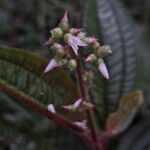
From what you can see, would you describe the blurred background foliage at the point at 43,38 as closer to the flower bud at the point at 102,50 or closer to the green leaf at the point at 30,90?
the green leaf at the point at 30,90

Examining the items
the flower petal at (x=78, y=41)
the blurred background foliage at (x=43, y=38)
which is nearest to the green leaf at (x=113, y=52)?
the blurred background foliage at (x=43, y=38)

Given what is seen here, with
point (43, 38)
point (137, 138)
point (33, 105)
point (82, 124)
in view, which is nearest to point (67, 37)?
point (33, 105)

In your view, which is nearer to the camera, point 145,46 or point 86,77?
point 86,77

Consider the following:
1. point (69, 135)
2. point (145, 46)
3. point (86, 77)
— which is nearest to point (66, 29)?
point (86, 77)

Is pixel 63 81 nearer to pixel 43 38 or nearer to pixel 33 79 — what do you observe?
pixel 33 79

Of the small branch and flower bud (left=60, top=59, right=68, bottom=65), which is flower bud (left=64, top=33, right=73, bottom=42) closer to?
flower bud (left=60, top=59, right=68, bottom=65)

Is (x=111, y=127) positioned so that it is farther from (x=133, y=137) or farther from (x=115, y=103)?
(x=133, y=137)
